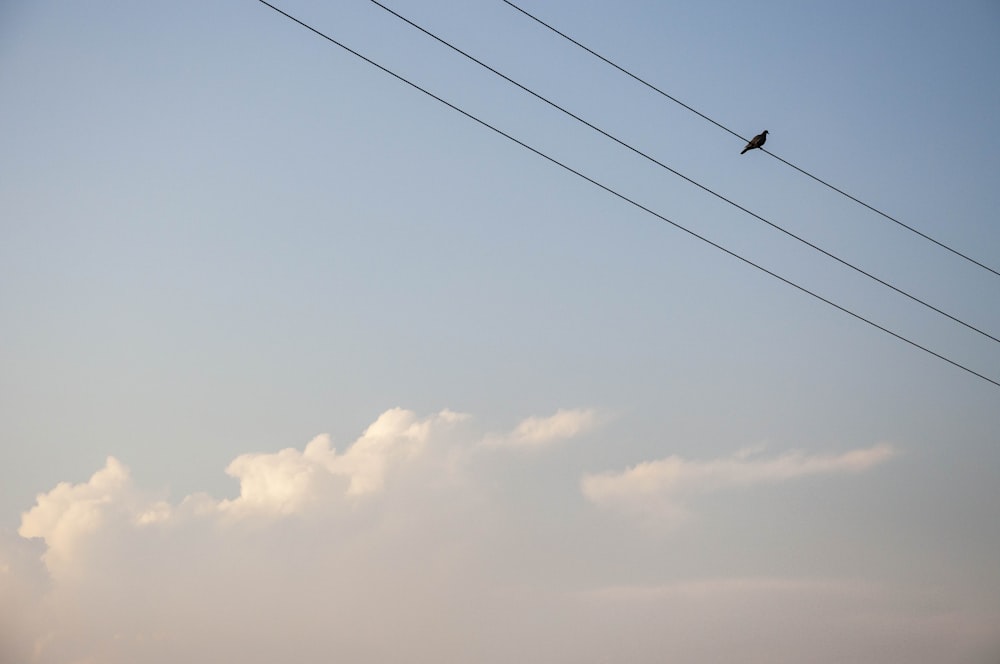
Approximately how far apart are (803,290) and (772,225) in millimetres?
2776

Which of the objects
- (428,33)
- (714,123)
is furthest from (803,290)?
(428,33)

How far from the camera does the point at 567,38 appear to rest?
25.4 metres

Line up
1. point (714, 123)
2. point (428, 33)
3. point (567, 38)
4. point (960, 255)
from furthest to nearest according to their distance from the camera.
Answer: point (960, 255) → point (714, 123) → point (567, 38) → point (428, 33)

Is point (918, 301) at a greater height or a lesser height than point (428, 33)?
lesser

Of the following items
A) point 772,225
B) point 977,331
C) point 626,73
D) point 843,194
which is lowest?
point 977,331

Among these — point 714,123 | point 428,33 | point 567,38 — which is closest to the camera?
point 428,33

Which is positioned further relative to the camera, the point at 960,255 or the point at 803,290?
the point at 960,255

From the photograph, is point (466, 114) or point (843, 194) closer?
point (466, 114)

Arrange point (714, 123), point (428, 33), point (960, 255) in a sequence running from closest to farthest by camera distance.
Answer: point (428, 33) → point (714, 123) → point (960, 255)

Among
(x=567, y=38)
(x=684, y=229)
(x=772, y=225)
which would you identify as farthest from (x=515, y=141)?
(x=772, y=225)

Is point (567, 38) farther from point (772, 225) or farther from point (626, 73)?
point (772, 225)

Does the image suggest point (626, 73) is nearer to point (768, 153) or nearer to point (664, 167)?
point (664, 167)

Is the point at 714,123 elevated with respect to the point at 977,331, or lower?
Result: elevated

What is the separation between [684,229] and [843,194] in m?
5.95
